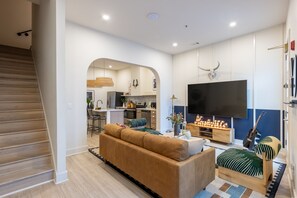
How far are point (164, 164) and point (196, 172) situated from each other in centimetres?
45

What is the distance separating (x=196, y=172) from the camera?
198cm

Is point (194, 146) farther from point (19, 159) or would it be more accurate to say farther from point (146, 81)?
point (146, 81)

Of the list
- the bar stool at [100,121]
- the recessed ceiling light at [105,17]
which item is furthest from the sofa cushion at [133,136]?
the bar stool at [100,121]

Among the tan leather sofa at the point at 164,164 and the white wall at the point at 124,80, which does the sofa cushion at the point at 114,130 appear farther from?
the white wall at the point at 124,80

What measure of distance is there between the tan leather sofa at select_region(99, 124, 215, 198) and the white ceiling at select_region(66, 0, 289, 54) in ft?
8.21

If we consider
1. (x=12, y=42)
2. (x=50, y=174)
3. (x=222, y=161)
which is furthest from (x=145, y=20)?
(x=12, y=42)

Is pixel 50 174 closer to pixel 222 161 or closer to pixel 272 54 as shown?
pixel 222 161

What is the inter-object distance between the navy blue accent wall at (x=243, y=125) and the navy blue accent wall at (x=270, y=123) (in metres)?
0.20

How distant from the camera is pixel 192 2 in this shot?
2984mm

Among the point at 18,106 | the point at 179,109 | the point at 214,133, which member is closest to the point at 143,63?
the point at 179,109

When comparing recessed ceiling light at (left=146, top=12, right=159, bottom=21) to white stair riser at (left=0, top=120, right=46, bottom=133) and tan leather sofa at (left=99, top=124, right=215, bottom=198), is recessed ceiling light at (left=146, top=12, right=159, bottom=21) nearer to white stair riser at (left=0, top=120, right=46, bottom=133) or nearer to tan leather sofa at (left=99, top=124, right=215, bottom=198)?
tan leather sofa at (left=99, top=124, right=215, bottom=198)

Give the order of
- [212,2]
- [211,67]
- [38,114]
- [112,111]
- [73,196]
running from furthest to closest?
[112,111]
[211,67]
[38,114]
[212,2]
[73,196]

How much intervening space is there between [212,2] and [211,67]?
252cm

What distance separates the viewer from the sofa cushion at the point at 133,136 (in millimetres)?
2339
